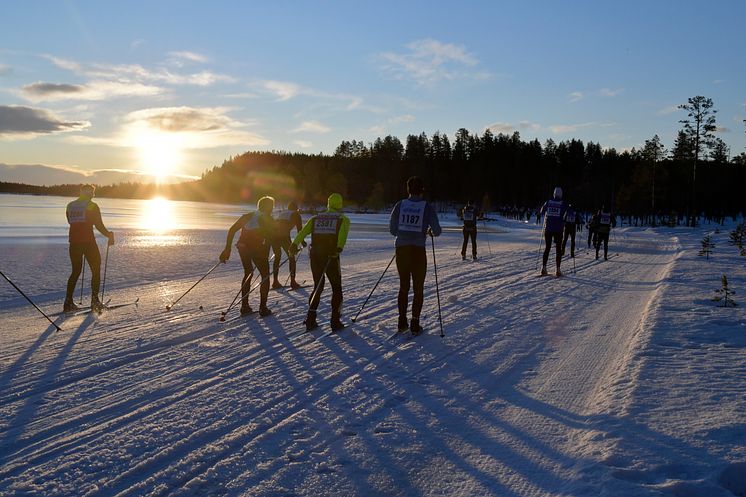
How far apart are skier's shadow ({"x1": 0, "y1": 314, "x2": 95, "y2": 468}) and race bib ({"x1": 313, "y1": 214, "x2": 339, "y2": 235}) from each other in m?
3.55

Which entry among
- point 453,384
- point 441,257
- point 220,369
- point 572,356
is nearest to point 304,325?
point 220,369

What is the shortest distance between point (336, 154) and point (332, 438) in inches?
5671

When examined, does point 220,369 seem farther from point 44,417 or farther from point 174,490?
point 174,490

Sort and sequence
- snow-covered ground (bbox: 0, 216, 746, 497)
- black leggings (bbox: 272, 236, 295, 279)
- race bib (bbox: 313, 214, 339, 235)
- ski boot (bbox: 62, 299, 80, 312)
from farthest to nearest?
black leggings (bbox: 272, 236, 295, 279) → ski boot (bbox: 62, 299, 80, 312) → race bib (bbox: 313, 214, 339, 235) → snow-covered ground (bbox: 0, 216, 746, 497)

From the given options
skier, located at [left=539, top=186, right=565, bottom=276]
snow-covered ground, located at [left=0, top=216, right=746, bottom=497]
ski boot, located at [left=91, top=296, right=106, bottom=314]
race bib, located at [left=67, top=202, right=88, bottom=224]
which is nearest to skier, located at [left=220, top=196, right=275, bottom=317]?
snow-covered ground, located at [left=0, top=216, right=746, bottom=497]

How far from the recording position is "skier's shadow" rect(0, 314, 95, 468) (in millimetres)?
4011

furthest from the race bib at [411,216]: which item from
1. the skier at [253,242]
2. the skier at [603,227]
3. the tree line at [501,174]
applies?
the tree line at [501,174]

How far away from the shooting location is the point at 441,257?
63.7ft

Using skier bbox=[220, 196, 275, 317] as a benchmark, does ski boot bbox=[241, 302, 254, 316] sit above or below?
below

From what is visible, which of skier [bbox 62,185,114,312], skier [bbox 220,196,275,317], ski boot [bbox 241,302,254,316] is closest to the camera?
ski boot [bbox 241,302,254,316]

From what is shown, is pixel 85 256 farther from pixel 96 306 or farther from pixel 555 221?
pixel 555 221

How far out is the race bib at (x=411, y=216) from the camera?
24.5 feet

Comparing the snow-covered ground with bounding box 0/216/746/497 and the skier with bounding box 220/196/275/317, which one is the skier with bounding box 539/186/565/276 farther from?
the skier with bounding box 220/196/275/317

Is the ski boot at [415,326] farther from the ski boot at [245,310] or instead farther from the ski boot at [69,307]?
the ski boot at [69,307]
